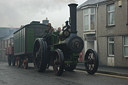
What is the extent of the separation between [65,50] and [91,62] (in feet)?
A: 4.64

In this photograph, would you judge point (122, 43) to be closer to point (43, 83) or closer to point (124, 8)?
point (124, 8)

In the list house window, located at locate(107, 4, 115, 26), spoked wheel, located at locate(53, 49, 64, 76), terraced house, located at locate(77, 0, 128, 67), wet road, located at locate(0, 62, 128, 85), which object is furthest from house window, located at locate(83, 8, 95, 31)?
wet road, located at locate(0, 62, 128, 85)

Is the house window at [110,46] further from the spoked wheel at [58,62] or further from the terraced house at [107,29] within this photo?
the spoked wheel at [58,62]

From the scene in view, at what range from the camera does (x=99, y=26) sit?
21641 millimetres

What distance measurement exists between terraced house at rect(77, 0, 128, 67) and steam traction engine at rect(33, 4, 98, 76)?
24.0 feet

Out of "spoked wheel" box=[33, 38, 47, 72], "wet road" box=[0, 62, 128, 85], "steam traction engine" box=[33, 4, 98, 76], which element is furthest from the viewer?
"spoked wheel" box=[33, 38, 47, 72]

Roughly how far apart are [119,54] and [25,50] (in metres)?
7.67

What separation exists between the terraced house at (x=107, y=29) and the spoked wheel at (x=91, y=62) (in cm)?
719

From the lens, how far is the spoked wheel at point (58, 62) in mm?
10328

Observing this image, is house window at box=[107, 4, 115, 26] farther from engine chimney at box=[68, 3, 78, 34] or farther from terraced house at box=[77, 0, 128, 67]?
engine chimney at box=[68, 3, 78, 34]

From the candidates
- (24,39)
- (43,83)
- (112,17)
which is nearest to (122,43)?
(112,17)

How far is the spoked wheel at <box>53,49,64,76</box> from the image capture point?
33.9ft

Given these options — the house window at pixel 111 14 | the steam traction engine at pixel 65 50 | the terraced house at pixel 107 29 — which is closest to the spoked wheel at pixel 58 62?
the steam traction engine at pixel 65 50

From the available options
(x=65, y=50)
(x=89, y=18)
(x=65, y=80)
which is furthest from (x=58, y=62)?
(x=89, y=18)
